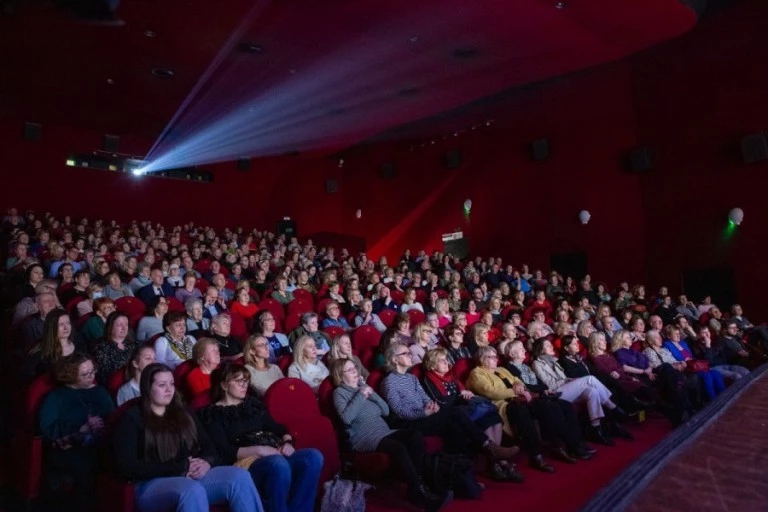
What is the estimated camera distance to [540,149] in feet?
27.1

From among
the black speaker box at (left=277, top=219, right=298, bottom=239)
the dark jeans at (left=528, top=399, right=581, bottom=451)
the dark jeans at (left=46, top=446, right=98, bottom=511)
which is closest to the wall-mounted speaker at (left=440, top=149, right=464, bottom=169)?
the black speaker box at (left=277, top=219, right=298, bottom=239)

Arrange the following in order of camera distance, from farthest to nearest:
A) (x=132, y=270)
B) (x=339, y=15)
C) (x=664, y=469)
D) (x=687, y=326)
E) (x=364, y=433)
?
(x=339, y=15) → (x=687, y=326) → (x=132, y=270) → (x=364, y=433) → (x=664, y=469)

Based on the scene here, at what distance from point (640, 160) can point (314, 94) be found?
15.6 ft

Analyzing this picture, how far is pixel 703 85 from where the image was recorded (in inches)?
262

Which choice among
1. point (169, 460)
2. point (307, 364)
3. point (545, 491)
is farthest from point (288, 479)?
point (545, 491)

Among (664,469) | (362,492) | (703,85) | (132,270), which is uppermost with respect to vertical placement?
(703,85)

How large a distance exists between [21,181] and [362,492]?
326 inches

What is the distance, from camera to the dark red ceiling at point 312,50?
527 centimetres

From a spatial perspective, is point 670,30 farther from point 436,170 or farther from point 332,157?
point 332,157

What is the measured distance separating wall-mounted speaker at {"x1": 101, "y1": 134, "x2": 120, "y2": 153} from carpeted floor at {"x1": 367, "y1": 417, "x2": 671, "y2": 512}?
8.41 m

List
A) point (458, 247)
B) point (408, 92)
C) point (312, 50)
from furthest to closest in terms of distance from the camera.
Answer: point (458, 247) < point (408, 92) < point (312, 50)

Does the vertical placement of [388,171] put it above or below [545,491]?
above

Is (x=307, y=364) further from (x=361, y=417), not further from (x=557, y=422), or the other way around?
(x=557, y=422)

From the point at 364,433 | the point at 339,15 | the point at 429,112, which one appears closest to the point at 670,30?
the point at 429,112
